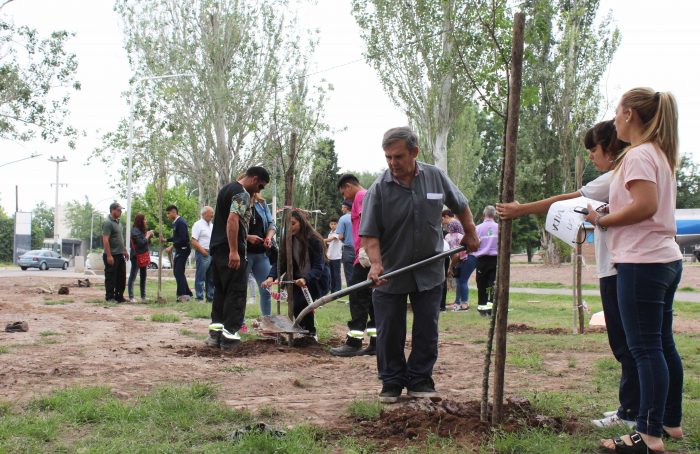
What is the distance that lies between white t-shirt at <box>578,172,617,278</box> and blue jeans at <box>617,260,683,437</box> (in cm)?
46

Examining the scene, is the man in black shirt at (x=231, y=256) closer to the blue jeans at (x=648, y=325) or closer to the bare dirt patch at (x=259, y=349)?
the bare dirt patch at (x=259, y=349)

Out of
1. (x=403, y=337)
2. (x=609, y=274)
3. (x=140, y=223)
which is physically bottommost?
(x=403, y=337)

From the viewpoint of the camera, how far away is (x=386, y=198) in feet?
16.2

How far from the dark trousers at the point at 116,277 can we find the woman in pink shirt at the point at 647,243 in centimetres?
1122

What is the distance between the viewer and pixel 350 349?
7172 millimetres

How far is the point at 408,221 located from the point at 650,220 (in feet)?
6.00

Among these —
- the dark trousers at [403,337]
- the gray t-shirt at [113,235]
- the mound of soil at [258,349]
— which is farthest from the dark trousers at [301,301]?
the gray t-shirt at [113,235]

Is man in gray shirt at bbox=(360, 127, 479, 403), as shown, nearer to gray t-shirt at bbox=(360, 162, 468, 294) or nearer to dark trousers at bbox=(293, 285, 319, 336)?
gray t-shirt at bbox=(360, 162, 468, 294)

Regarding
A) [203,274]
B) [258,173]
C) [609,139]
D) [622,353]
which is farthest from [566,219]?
[203,274]

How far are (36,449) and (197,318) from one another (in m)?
7.06

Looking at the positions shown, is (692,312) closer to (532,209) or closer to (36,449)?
(532,209)

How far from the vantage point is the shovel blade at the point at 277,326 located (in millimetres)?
7340

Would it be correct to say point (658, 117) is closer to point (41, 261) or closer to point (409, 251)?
point (409, 251)

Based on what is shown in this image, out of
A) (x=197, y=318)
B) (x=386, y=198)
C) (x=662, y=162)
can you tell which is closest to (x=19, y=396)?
(x=386, y=198)
